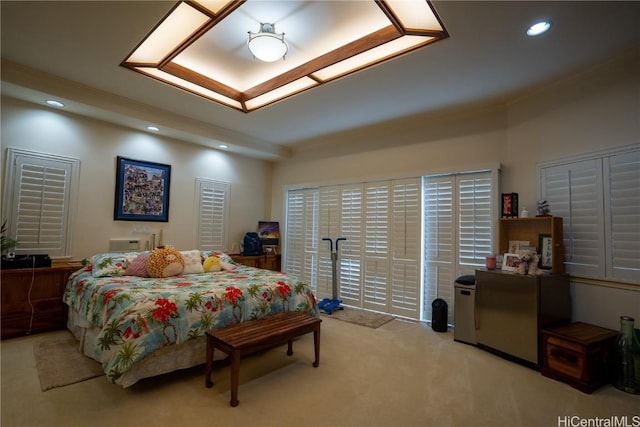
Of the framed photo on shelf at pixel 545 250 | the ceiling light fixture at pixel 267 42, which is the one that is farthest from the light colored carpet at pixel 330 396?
the ceiling light fixture at pixel 267 42

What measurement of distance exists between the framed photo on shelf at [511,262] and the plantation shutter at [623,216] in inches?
27.8

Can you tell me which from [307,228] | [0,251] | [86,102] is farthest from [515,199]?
[0,251]

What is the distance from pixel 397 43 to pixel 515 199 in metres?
2.08

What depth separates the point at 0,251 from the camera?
126 inches

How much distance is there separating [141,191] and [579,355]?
5254 millimetres

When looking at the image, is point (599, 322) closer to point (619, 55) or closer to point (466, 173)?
point (466, 173)

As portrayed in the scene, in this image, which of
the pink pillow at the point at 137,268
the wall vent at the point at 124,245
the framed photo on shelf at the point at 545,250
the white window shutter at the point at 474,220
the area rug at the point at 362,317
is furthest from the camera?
the wall vent at the point at 124,245

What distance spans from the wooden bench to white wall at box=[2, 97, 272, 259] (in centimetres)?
263

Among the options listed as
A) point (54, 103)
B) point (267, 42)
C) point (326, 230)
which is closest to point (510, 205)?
point (326, 230)

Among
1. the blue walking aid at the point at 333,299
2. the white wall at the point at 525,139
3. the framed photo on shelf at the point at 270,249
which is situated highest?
the white wall at the point at 525,139

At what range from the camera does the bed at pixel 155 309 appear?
7.40ft

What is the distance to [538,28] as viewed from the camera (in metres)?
2.32

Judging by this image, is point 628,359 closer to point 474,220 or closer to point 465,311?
point 465,311

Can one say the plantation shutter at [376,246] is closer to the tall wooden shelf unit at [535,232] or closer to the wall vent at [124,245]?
the tall wooden shelf unit at [535,232]
